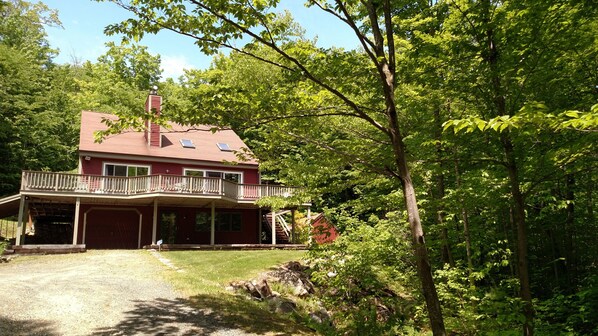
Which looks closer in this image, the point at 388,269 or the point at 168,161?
the point at 388,269

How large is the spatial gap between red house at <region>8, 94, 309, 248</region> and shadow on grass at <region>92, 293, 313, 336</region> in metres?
9.70

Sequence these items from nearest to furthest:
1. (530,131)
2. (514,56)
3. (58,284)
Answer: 1. (530,131)
2. (514,56)
3. (58,284)

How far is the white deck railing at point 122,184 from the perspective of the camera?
17.9 metres

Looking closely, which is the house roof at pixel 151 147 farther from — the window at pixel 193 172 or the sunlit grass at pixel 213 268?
the sunlit grass at pixel 213 268

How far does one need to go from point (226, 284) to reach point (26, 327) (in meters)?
5.00

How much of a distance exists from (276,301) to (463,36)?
6757 mm

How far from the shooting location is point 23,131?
2678 cm

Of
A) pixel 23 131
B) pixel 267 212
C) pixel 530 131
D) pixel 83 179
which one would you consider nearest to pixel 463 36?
pixel 530 131

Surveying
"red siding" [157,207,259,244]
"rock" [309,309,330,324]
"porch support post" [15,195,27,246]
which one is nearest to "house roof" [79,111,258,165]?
"red siding" [157,207,259,244]

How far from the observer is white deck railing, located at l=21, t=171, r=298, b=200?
17.9m

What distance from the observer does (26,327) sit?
244 inches

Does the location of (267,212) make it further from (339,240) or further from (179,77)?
(179,77)

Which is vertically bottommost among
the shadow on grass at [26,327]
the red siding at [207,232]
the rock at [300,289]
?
the rock at [300,289]

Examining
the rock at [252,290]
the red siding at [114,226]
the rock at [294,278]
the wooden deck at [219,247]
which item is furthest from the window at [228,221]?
the rock at [252,290]
